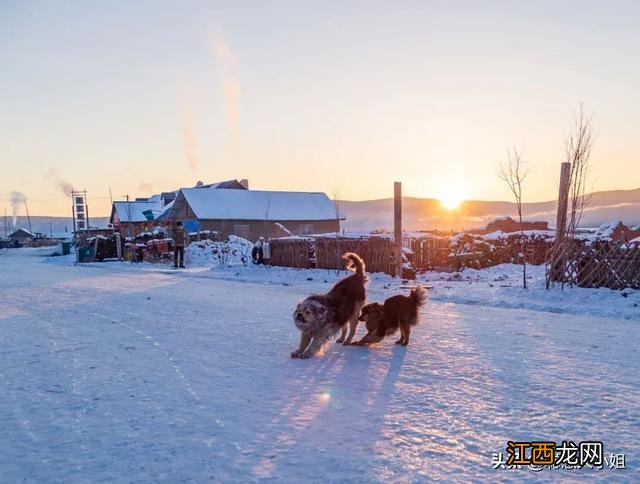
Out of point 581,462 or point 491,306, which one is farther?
point 491,306

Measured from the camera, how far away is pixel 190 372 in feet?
→ 19.5

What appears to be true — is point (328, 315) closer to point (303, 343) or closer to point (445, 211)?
point (303, 343)

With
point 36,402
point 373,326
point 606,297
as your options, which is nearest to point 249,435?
point 36,402

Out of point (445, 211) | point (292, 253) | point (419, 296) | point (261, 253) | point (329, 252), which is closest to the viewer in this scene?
point (419, 296)

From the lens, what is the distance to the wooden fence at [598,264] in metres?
13.0

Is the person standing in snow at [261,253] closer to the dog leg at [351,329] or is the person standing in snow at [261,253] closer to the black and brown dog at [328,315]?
the black and brown dog at [328,315]

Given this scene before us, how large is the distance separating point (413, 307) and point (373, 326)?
69cm

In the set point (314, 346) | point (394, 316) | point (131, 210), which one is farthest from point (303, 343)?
point (131, 210)

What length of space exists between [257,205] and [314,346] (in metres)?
46.0

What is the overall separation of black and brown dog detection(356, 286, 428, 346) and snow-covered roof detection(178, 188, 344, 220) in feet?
137

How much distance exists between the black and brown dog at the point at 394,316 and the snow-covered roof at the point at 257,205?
137 feet

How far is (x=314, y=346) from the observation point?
6.79m

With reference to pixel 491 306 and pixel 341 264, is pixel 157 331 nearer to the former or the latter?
pixel 491 306

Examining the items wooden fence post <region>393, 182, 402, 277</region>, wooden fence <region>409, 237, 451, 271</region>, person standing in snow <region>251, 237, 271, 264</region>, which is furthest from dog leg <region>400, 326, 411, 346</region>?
person standing in snow <region>251, 237, 271, 264</region>
